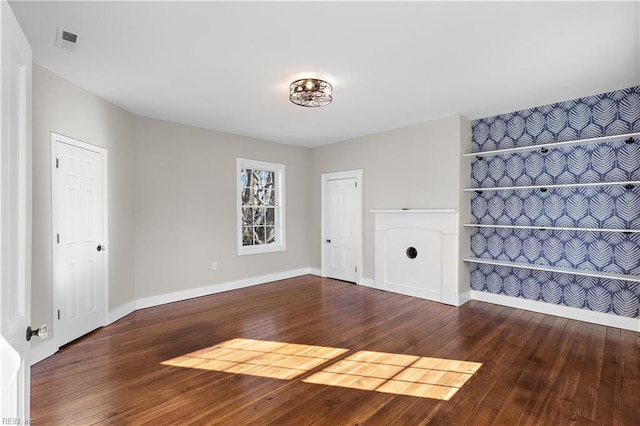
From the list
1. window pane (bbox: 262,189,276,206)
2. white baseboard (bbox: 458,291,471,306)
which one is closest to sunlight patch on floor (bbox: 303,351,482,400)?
white baseboard (bbox: 458,291,471,306)

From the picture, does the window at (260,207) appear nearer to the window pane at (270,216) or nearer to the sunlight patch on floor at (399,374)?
the window pane at (270,216)

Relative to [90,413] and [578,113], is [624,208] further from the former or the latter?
[90,413]

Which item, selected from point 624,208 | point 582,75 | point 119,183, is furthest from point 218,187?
point 624,208

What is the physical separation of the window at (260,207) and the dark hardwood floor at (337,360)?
1605 millimetres

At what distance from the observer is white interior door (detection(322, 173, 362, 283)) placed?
228 inches

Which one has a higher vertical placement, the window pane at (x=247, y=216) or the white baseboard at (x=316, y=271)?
the window pane at (x=247, y=216)

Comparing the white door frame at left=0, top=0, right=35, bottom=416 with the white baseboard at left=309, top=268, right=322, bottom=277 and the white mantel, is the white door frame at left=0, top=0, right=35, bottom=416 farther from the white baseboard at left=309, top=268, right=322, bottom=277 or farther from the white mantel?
the white baseboard at left=309, top=268, right=322, bottom=277

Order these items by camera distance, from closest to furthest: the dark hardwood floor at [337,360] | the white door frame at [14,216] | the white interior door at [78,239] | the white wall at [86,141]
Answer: the white door frame at [14,216]
the dark hardwood floor at [337,360]
the white wall at [86,141]
the white interior door at [78,239]

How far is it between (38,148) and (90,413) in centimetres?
229

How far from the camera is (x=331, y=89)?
11.0ft

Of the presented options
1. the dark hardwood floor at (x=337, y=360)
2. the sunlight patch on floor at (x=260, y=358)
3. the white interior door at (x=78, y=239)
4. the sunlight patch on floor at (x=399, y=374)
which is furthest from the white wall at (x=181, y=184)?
the sunlight patch on floor at (x=399, y=374)

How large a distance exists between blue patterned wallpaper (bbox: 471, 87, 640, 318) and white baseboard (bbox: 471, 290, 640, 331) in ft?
0.21

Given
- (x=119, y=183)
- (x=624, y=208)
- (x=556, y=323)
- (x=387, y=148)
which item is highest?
(x=387, y=148)

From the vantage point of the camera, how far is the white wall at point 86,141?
283 centimetres
